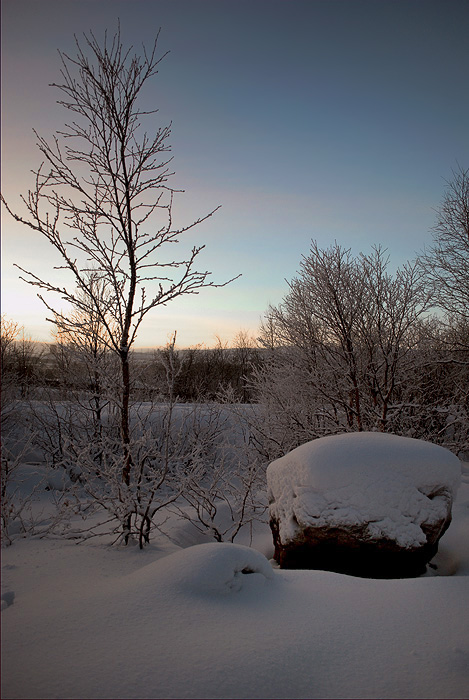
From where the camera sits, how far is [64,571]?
2.84m

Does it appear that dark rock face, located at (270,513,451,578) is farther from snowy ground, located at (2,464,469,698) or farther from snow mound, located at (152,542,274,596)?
snow mound, located at (152,542,274,596)

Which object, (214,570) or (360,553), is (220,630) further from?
(360,553)

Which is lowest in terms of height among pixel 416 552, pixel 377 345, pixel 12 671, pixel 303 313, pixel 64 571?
pixel 416 552

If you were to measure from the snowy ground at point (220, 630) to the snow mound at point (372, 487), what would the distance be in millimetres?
1102

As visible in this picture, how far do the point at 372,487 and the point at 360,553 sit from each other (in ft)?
2.32

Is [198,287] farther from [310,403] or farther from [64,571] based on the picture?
[310,403]

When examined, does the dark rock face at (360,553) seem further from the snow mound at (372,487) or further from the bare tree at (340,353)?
the bare tree at (340,353)

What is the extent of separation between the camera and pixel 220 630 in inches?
83.7

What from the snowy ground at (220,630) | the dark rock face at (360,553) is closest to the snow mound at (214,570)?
the snowy ground at (220,630)

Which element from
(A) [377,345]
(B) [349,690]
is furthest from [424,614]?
(A) [377,345]

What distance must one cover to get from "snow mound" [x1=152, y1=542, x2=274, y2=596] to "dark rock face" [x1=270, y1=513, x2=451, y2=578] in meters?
1.64

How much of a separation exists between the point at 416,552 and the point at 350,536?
2.41 feet

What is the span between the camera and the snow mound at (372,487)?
4.32m

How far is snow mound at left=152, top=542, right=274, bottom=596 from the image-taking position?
2514mm
